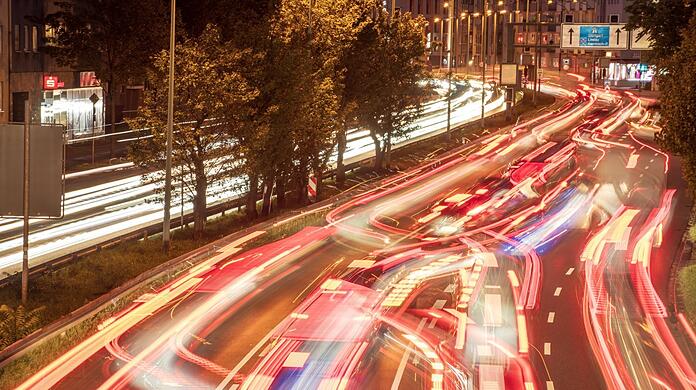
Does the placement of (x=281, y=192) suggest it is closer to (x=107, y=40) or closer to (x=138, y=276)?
(x=107, y=40)

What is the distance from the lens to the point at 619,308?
30.3 metres

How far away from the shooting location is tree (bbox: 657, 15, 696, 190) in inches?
1209

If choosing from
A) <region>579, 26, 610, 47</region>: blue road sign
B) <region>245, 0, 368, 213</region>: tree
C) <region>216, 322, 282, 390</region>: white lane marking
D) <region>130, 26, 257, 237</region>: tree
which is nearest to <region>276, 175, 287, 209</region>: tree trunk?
<region>245, 0, 368, 213</region>: tree

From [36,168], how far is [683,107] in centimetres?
1634

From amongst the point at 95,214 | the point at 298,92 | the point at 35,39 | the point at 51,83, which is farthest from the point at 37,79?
the point at 298,92

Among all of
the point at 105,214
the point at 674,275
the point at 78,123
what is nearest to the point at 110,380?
the point at 674,275

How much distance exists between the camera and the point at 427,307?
29.6 m

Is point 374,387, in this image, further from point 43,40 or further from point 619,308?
point 43,40

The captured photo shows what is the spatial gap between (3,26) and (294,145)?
24.0 metres

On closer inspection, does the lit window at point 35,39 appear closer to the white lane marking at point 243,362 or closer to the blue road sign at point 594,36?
the blue road sign at point 594,36

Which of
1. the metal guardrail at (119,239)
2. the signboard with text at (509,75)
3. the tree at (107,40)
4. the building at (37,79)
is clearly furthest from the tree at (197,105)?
the signboard with text at (509,75)

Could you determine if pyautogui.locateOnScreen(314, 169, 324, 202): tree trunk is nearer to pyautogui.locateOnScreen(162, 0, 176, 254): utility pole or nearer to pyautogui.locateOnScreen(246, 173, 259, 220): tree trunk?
pyautogui.locateOnScreen(246, 173, 259, 220): tree trunk

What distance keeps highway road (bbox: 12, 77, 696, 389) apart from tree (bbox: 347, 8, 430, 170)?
24.0 feet

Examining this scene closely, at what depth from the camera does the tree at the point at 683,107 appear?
30703 mm
